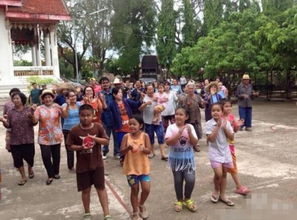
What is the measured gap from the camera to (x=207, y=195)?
5.39 metres

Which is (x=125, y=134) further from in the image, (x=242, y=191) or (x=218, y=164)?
(x=242, y=191)

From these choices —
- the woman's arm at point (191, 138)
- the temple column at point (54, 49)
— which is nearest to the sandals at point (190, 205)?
the woman's arm at point (191, 138)

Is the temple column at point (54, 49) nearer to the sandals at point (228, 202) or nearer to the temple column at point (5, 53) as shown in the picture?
the temple column at point (5, 53)

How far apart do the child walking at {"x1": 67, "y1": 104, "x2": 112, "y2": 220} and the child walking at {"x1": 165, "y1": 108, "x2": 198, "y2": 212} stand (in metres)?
0.81

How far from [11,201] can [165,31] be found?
32.5 m

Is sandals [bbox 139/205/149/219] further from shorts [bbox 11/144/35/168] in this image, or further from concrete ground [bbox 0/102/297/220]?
shorts [bbox 11/144/35/168]

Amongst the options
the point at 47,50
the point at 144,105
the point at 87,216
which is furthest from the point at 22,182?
the point at 47,50

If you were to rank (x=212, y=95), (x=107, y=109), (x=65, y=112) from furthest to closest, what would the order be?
(x=212, y=95)
(x=107, y=109)
(x=65, y=112)

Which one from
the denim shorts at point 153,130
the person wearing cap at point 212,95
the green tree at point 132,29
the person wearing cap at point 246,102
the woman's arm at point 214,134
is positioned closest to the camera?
the woman's arm at point 214,134

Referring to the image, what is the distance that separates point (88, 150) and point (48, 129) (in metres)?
2.04

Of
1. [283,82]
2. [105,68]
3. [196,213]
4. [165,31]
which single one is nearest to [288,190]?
[196,213]

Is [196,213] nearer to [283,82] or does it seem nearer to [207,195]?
[207,195]

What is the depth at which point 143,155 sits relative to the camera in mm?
4535

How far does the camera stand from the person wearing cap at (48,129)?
632 cm
